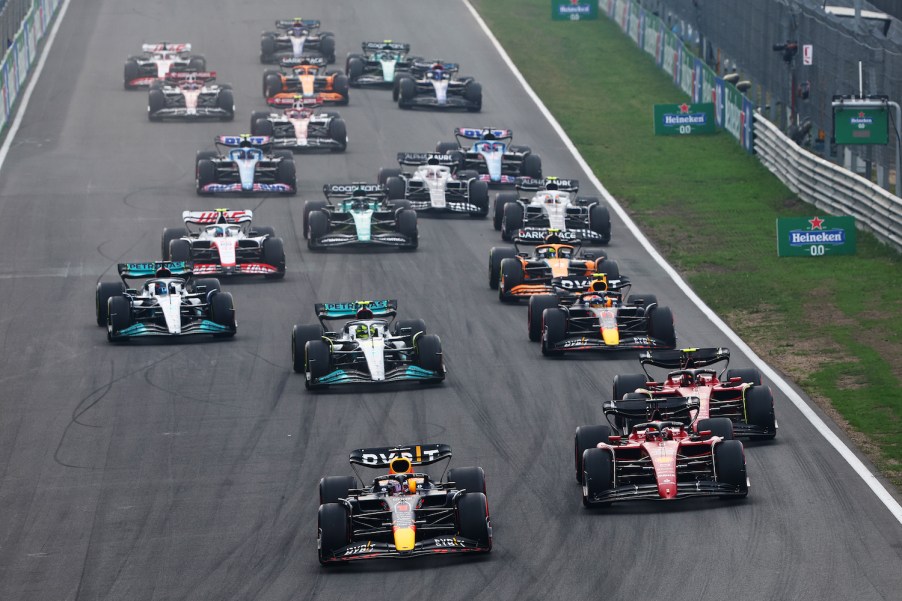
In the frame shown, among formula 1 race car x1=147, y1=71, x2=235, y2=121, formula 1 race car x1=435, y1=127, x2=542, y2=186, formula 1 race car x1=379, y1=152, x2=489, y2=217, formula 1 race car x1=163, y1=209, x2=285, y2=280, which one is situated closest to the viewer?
formula 1 race car x1=163, y1=209, x2=285, y2=280

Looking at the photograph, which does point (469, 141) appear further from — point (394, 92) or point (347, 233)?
point (347, 233)

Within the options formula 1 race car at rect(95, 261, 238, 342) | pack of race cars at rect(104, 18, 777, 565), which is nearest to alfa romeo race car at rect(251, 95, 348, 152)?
pack of race cars at rect(104, 18, 777, 565)

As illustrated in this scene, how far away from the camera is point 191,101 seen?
54.1 m

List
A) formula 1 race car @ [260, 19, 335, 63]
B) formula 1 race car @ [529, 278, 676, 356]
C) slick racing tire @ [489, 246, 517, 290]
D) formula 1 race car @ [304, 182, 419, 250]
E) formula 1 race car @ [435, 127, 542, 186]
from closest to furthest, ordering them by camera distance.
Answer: formula 1 race car @ [529, 278, 676, 356] < slick racing tire @ [489, 246, 517, 290] < formula 1 race car @ [304, 182, 419, 250] < formula 1 race car @ [435, 127, 542, 186] < formula 1 race car @ [260, 19, 335, 63]

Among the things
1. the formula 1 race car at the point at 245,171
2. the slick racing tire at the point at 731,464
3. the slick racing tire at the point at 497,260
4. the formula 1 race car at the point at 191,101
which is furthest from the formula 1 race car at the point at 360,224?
the slick racing tire at the point at 731,464

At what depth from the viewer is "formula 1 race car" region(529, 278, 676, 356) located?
29500mm

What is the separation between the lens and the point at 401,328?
28.6 meters

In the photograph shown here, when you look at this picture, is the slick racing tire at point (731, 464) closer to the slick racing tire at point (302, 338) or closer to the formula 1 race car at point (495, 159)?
→ the slick racing tire at point (302, 338)

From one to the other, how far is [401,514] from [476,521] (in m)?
0.92

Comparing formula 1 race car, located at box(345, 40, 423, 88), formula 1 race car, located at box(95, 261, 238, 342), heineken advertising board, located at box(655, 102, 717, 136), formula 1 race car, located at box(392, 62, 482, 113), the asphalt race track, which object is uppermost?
formula 1 race car, located at box(345, 40, 423, 88)

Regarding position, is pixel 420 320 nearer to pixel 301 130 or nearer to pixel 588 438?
pixel 588 438

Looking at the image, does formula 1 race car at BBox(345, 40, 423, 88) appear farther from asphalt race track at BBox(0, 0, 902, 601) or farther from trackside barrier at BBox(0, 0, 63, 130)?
asphalt race track at BBox(0, 0, 902, 601)

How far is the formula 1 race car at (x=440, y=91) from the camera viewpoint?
181 feet

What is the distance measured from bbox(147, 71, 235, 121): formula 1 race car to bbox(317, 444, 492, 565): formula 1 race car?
3423 centimetres
